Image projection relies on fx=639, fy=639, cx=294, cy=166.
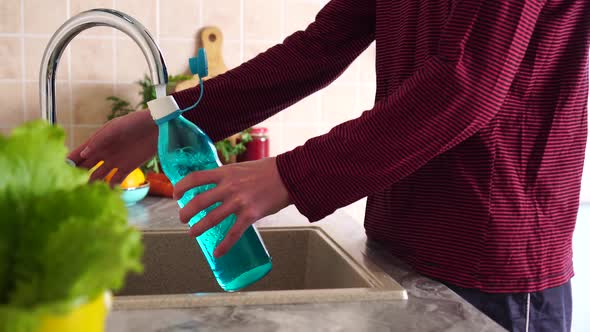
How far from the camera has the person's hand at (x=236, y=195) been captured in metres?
0.68

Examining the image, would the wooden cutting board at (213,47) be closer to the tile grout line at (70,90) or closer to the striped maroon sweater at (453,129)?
the tile grout line at (70,90)

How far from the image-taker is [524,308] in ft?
2.78

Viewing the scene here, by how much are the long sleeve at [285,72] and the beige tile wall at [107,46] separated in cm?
92

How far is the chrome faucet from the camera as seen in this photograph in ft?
2.61

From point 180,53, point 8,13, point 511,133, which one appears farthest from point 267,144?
point 511,133

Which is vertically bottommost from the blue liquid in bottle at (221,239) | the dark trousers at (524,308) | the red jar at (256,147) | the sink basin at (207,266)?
the red jar at (256,147)

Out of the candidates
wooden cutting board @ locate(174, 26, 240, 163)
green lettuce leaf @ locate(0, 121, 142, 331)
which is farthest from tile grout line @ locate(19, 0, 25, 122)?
green lettuce leaf @ locate(0, 121, 142, 331)

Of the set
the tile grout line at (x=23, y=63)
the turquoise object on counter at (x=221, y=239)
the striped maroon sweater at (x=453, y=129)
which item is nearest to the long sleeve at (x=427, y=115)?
the striped maroon sweater at (x=453, y=129)

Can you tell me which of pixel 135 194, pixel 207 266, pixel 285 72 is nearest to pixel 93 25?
pixel 285 72

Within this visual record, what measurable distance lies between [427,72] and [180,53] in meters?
1.33

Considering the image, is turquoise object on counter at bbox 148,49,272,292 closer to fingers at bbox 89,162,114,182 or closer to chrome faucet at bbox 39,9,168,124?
chrome faucet at bbox 39,9,168,124

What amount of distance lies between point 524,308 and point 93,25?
689mm

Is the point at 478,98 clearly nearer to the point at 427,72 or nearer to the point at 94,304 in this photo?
the point at 427,72

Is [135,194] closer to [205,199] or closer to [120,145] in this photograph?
[120,145]
